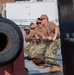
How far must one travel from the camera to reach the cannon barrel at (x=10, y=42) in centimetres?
301

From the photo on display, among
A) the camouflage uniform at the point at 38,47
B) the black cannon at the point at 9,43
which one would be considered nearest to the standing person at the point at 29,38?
the camouflage uniform at the point at 38,47

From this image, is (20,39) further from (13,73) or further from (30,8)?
(30,8)

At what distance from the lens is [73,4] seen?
140 inches

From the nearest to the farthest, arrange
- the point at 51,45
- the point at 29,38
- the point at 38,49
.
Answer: the point at 51,45, the point at 38,49, the point at 29,38

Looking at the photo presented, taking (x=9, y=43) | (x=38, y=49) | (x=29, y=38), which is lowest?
(x=38, y=49)

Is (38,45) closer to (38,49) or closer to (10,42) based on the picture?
(38,49)

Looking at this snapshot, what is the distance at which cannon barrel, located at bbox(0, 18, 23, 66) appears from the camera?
3.01 meters

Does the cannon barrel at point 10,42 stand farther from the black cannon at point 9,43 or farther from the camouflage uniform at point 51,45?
the camouflage uniform at point 51,45

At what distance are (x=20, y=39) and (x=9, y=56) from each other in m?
0.18

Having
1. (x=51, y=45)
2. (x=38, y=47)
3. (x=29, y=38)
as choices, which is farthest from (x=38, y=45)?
(x=29, y=38)

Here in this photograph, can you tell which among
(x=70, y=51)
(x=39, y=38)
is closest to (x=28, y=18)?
(x=39, y=38)

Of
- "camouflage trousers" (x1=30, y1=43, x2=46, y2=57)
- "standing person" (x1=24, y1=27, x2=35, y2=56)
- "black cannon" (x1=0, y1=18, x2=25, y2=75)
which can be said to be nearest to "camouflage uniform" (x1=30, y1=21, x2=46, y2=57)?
"camouflage trousers" (x1=30, y1=43, x2=46, y2=57)

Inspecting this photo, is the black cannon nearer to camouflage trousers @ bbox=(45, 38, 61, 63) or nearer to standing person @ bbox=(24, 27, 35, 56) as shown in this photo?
camouflage trousers @ bbox=(45, 38, 61, 63)

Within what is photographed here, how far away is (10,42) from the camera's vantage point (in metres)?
3.05
